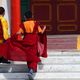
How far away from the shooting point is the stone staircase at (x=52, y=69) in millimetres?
9469

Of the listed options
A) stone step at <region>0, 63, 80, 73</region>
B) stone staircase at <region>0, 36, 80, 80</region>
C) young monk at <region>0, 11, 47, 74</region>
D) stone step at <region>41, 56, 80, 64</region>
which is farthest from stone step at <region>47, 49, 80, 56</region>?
young monk at <region>0, 11, 47, 74</region>

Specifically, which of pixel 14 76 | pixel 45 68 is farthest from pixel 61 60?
pixel 14 76

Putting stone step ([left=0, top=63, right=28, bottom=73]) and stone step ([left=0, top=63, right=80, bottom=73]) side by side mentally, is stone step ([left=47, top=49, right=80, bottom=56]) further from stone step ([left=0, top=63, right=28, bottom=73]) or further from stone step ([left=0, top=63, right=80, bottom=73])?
stone step ([left=0, top=63, right=28, bottom=73])

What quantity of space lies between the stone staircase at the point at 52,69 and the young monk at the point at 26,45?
0.37 metres

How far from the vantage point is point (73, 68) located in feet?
32.0

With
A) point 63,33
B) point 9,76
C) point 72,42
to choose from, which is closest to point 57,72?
point 9,76

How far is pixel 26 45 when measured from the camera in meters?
9.34

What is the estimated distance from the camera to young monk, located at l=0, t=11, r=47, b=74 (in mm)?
9242

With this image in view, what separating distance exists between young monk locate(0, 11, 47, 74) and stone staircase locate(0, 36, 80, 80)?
1.21 feet

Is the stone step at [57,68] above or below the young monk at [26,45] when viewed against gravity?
below

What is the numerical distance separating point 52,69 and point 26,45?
83 centimetres

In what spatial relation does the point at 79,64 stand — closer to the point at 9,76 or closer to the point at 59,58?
the point at 59,58

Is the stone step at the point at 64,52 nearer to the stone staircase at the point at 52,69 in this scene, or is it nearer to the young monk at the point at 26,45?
the stone staircase at the point at 52,69

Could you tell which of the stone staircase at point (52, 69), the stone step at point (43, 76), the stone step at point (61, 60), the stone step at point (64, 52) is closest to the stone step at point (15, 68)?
the stone staircase at point (52, 69)
